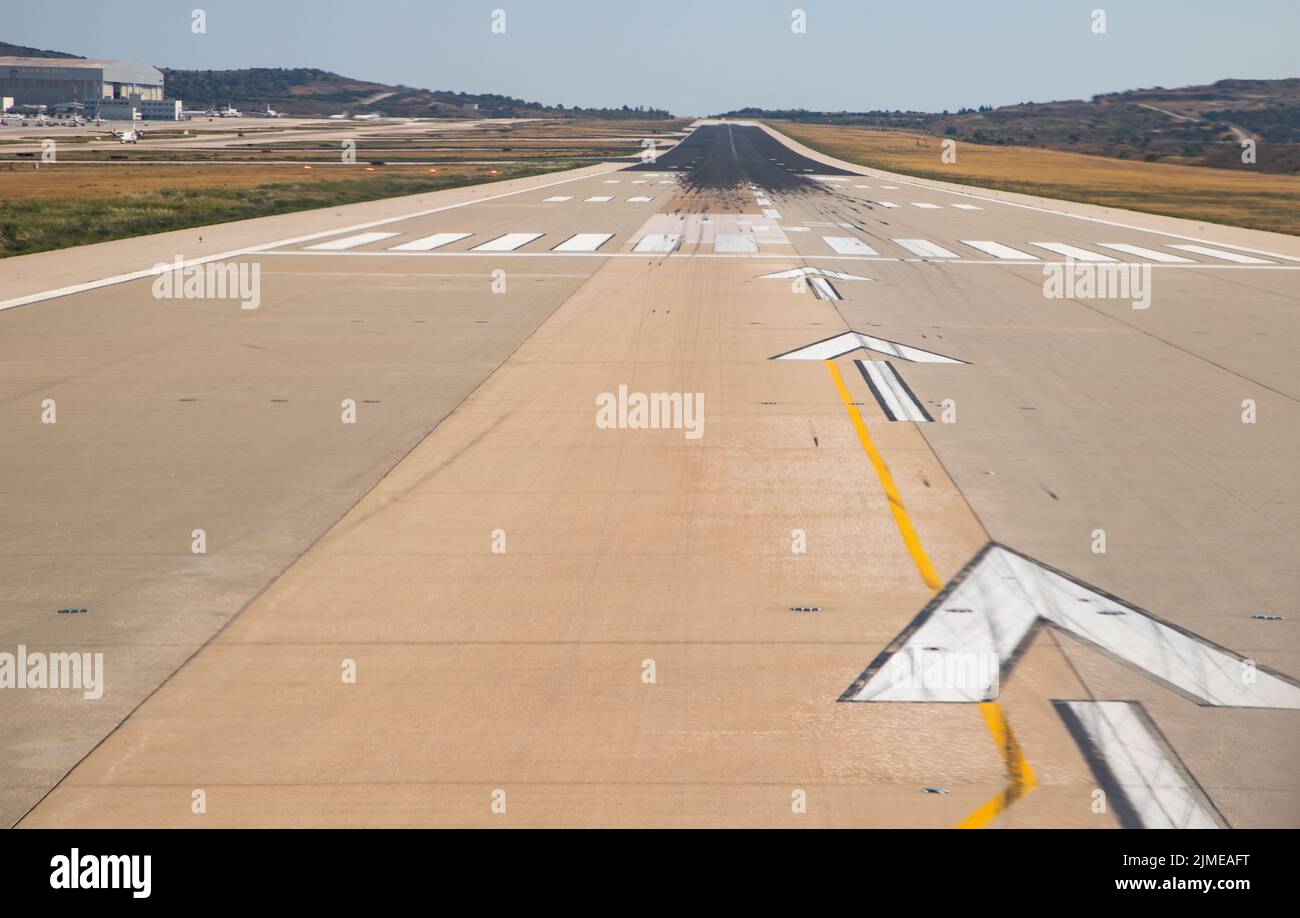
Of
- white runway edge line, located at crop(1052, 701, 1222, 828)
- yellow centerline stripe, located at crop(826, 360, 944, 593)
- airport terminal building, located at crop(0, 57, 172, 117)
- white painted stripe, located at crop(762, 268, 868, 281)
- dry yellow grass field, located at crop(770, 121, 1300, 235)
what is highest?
airport terminal building, located at crop(0, 57, 172, 117)

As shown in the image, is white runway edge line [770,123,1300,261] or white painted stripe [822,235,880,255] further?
white runway edge line [770,123,1300,261]

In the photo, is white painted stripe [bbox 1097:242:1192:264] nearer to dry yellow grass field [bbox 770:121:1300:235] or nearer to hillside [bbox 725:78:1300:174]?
dry yellow grass field [bbox 770:121:1300:235]

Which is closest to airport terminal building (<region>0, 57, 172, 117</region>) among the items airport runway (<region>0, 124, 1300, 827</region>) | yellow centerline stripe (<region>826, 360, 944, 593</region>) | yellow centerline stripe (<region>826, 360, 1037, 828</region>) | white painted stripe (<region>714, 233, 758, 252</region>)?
white painted stripe (<region>714, 233, 758, 252</region>)

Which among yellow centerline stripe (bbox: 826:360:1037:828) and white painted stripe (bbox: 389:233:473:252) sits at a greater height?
white painted stripe (bbox: 389:233:473:252)

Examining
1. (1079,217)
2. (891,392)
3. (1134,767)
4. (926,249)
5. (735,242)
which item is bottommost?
(1134,767)

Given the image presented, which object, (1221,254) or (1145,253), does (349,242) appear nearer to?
(1145,253)

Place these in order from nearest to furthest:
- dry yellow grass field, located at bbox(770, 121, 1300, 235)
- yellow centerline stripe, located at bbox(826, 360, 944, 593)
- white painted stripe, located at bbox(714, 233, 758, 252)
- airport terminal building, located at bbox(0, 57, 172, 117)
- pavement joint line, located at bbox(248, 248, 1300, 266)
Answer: yellow centerline stripe, located at bbox(826, 360, 944, 593) < pavement joint line, located at bbox(248, 248, 1300, 266) < white painted stripe, located at bbox(714, 233, 758, 252) < dry yellow grass field, located at bbox(770, 121, 1300, 235) < airport terminal building, located at bbox(0, 57, 172, 117)

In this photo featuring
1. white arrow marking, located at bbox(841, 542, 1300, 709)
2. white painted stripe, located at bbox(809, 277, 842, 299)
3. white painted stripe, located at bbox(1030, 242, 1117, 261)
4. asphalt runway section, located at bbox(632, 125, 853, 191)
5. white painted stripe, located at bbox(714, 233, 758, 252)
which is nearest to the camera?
white arrow marking, located at bbox(841, 542, 1300, 709)

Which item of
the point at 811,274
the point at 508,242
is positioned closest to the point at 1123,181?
the point at 508,242
